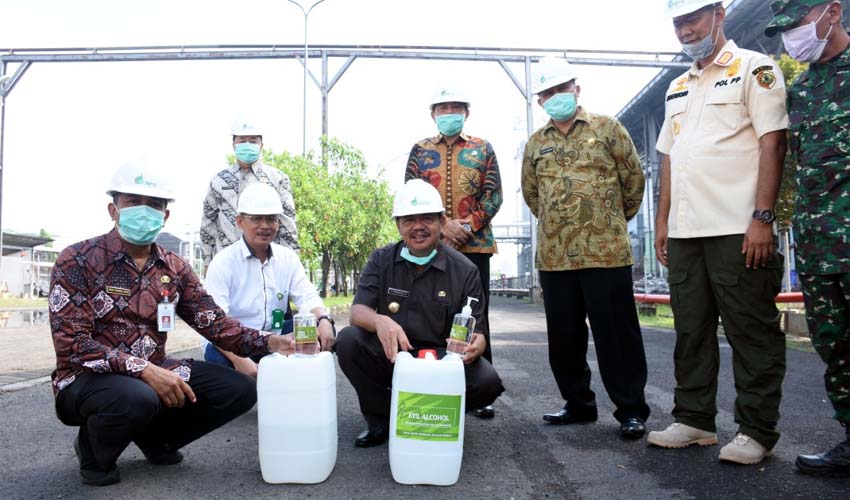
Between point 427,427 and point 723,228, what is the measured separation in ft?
5.70

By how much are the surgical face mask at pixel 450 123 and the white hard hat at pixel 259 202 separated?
1.19 metres

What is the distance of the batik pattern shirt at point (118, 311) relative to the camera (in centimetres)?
277

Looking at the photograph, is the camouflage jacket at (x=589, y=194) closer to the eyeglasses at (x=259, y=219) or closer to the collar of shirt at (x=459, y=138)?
the collar of shirt at (x=459, y=138)

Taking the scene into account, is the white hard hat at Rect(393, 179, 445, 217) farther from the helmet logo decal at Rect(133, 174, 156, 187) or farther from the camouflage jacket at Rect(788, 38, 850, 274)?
the camouflage jacket at Rect(788, 38, 850, 274)

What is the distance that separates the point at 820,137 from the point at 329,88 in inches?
712

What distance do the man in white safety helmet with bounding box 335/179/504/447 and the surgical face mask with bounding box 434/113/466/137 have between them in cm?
93

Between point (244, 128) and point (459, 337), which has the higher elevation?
point (244, 128)

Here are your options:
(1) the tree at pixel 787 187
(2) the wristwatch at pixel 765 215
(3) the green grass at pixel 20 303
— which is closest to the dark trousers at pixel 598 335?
(2) the wristwatch at pixel 765 215

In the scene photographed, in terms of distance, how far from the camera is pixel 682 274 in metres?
3.38

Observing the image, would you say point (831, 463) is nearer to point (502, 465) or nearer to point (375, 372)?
point (502, 465)

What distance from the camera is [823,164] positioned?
2.81 m

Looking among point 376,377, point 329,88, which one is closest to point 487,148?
point 376,377

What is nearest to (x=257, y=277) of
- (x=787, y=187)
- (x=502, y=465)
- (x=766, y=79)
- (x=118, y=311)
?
(x=118, y=311)

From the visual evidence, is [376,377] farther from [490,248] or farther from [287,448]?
[490,248]
